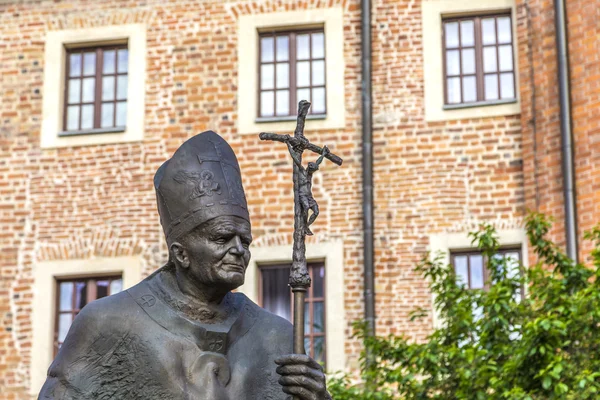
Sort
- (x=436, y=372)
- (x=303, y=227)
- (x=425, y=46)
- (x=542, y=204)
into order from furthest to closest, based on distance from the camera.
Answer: (x=425, y=46) → (x=542, y=204) → (x=436, y=372) → (x=303, y=227)

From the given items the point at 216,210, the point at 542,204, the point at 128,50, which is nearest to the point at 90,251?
the point at 128,50

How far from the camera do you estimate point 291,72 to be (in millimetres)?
21250

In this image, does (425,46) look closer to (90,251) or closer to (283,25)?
(283,25)

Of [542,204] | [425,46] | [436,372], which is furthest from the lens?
[425,46]

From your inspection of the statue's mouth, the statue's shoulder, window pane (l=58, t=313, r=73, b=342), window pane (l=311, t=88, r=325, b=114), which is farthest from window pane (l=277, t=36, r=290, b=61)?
the statue's mouth

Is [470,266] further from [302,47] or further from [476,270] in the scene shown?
[302,47]

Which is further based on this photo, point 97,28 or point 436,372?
point 97,28

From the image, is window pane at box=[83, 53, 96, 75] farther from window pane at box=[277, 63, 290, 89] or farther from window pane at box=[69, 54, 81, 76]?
window pane at box=[277, 63, 290, 89]

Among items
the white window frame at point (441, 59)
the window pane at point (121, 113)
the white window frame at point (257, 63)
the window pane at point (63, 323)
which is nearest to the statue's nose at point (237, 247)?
the white window frame at point (441, 59)

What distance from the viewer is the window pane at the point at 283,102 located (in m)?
21.1

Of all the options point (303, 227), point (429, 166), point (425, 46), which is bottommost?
point (303, 227)

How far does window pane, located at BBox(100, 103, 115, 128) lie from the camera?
21734mm

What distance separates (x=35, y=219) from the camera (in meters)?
21.2

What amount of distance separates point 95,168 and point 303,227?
15.8 m
